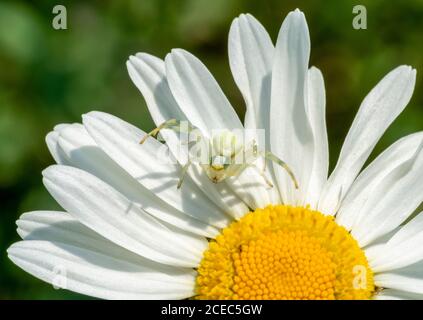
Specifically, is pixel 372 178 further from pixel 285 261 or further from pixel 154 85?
pixel 154 85

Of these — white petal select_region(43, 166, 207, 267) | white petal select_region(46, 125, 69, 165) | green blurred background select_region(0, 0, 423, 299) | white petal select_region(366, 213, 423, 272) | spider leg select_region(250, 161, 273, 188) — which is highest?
green blurred background select_region(0, 0, 423, 299)

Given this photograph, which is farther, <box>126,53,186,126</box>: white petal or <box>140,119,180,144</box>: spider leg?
<box>126,53,186,126</box>: white petal

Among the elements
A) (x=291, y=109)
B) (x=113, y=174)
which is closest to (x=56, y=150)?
(x=113, y=174)

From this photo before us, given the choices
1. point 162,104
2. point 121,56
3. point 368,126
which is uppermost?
point 121,56

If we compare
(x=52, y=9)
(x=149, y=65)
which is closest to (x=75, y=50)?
(x=52, y=9)

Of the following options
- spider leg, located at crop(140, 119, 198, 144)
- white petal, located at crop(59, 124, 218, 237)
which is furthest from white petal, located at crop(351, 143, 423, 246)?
Result: spider leg, located at crop(140, 119, 198, 144)

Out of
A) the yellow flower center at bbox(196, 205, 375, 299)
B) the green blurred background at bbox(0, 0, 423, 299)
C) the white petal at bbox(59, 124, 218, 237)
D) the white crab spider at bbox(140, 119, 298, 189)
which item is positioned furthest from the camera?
the green blurred background at bbox(0, 0, 423, 299)

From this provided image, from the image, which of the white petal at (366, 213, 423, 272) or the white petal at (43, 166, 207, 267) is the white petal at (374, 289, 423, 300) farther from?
the white petal at (43, 166, 207, 267)
